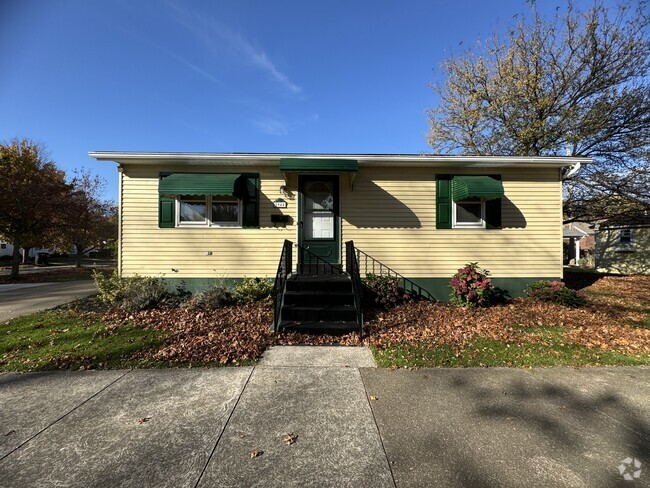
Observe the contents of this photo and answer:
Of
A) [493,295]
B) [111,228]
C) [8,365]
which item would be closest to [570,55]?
[493,295]

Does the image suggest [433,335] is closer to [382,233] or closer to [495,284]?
[382,233]

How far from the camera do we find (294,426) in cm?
256

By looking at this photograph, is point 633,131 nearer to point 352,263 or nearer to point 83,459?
point 352,263

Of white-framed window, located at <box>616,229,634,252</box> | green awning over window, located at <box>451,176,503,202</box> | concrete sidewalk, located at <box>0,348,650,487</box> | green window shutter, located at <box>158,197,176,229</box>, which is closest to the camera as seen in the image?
concrete sidewalk, located at <box>0,348,650,487</box>

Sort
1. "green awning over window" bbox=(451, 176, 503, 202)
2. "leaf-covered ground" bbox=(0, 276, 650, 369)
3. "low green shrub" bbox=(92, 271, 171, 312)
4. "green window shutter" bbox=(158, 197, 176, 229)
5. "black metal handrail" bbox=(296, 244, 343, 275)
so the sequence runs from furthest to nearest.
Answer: "green window shutter" bbox=(158, 197, 176, 229), "black metal handrail" bbox=(296, 244, 343, 275), "green awning over window" bbox=(451, 176, 503, 202), "low green shrub" bbox=(92, 271, 171, 312), "leaf-covered ground" bbox=(0, 276, 650, 369)

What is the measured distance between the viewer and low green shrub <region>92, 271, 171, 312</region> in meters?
6.42

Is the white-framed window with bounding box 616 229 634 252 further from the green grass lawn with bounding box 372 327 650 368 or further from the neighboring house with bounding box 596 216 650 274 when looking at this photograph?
the green grass lawn with bounding box 372 327 650 368

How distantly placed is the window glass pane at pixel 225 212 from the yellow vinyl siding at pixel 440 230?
271 cm

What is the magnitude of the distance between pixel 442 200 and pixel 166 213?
6900mm

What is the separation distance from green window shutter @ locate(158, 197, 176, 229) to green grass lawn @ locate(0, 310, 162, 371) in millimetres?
2453

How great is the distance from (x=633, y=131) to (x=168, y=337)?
17061 mm

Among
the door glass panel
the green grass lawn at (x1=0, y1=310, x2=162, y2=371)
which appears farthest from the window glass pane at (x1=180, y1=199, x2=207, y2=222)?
the green grass lawn at (x1=0, y1=310, x2=162, y2=371)

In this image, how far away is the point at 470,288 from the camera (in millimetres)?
6715

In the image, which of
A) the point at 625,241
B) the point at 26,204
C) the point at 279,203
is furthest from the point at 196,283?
the point at 625,241
